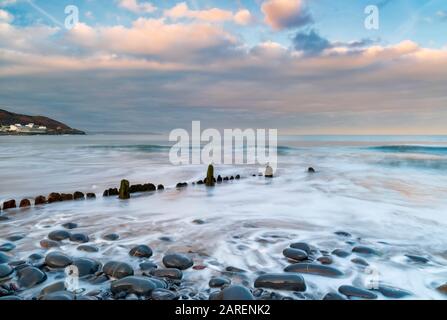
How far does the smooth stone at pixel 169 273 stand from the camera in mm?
3736

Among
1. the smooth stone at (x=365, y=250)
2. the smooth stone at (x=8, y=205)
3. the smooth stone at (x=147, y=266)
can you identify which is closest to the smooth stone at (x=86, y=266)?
the smooth stone at (x=147, y=266)

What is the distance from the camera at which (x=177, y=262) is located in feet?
13.5

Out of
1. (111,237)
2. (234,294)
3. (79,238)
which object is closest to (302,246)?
(234,294)

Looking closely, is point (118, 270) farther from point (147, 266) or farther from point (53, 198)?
point (53, 198)

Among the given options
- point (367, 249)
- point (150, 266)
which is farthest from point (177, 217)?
point (367, 249)

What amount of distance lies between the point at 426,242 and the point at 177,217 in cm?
506

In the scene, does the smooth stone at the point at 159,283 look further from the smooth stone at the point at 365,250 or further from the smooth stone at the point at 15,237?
the smooth stone at the point at 15,237

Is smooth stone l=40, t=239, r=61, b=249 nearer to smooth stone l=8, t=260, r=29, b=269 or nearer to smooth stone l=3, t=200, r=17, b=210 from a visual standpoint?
smooth stone l=8, t=260, r=29, b=269

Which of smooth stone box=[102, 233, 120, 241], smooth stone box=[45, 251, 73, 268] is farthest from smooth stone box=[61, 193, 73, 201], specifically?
smooth stone box=[45, 251, 73, 268]

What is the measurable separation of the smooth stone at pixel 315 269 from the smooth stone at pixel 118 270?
206 centimetres

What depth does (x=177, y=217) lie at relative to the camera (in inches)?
278

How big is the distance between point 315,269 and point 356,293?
639 millimetres
